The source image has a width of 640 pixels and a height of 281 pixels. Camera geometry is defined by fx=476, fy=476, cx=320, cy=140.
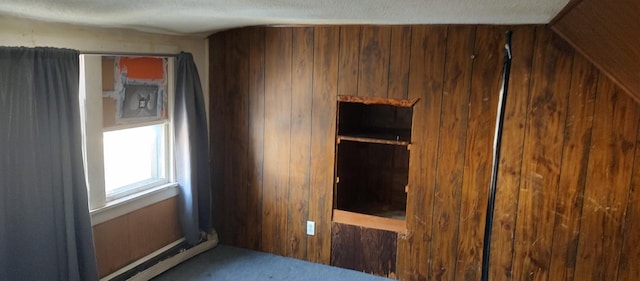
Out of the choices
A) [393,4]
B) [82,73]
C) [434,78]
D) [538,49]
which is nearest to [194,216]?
[82,73]

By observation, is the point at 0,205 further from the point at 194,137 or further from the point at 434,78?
the point at 434,78

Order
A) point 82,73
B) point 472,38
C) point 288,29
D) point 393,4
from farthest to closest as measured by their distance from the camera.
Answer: point 288,29 < point 472,38 < point 82,73 < point 393,4

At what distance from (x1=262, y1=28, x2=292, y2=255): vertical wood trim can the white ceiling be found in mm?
607

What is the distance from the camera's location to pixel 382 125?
4.06 meters

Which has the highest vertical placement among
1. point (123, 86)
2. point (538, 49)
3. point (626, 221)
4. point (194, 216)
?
point (538, 49)

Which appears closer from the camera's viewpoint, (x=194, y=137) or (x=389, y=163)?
(x=194, y=137)

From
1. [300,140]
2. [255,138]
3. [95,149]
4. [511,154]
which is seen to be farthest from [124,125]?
[511,154]

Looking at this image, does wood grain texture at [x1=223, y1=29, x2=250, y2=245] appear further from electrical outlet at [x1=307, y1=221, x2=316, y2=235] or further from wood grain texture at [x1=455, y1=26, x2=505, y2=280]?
wood grain texture at [x1=455, y1=26, x2=505, y2=280]

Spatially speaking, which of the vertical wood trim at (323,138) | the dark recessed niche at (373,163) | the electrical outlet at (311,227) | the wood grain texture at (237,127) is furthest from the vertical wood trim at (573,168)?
the wood grain texture at (237,127)

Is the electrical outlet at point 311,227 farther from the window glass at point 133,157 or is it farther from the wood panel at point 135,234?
the window glass at point 133,157

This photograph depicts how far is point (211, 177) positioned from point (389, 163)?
5.02ft

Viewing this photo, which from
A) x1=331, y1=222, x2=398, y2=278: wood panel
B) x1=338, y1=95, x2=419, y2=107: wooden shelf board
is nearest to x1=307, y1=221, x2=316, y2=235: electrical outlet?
x1=331, y1=222, x2=398, y2=278: wood panel

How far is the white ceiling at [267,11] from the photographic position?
2.15 metres

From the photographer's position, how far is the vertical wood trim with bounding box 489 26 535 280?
303cm
